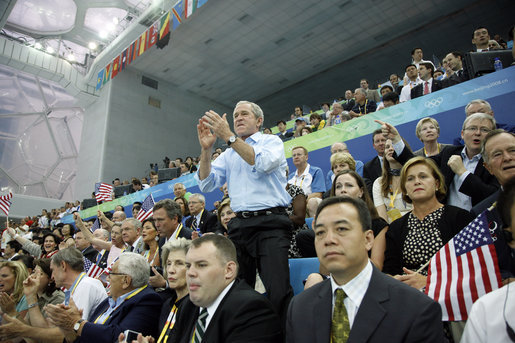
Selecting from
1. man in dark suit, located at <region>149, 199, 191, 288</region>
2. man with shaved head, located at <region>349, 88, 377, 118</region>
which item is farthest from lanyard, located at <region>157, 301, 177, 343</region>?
man with shaved head, located at <region>349, 88, 377, 118</region>

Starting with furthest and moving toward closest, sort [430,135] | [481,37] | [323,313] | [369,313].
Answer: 1. [481,37]
2. [430,135]
3. [323,313]
4. [369,313]

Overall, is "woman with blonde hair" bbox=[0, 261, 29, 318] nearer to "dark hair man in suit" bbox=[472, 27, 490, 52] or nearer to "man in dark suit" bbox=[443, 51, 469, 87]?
"man in dark suit" bbox=[443, 51, 469, 87]

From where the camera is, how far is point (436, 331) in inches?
43.3

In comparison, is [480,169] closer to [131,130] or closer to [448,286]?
[448,286]

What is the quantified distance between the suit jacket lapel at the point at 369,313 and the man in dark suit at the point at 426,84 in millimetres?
4911

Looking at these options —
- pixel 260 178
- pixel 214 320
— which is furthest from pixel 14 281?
pixel 260 178

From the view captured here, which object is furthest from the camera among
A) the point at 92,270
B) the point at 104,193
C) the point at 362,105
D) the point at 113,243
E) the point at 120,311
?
the point at 104,193

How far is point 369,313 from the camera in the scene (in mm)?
1175

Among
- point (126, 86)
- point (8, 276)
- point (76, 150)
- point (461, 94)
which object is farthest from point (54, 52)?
point (461, 94)

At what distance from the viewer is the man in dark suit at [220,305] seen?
159 cm

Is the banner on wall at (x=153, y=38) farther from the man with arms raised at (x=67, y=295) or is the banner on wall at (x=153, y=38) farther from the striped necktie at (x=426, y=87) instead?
the man with arms raised at (x=67, y=295)

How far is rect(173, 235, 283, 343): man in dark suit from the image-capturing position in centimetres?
159

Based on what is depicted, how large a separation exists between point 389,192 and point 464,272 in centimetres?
147

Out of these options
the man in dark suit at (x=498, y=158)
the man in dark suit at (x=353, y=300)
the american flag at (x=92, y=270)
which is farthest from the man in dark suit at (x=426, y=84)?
the american flag at (x=92, y=270)
